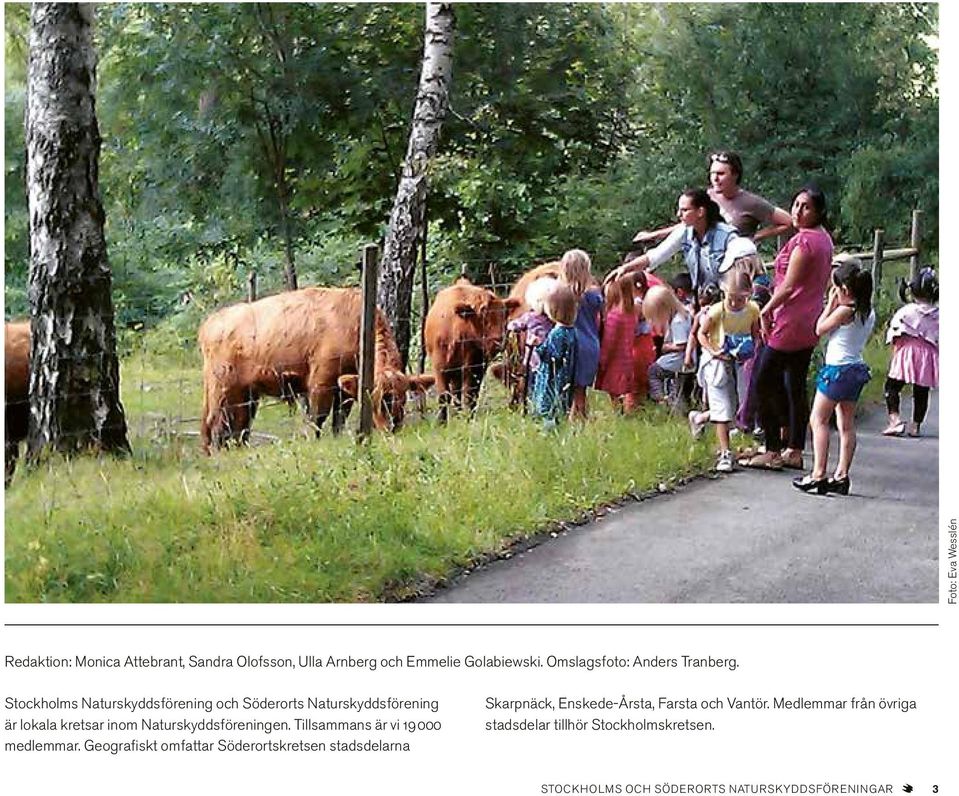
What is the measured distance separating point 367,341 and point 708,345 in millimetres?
1124

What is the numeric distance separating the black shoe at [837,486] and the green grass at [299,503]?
42 cm

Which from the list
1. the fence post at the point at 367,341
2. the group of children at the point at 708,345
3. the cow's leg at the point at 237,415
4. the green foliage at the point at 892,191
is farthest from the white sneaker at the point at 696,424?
the cow's leg at the point at 237,415

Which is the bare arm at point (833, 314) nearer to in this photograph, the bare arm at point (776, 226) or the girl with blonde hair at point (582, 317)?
the bare arm at point (776, 226)

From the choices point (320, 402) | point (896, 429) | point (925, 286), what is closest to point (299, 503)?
point (320, 402)

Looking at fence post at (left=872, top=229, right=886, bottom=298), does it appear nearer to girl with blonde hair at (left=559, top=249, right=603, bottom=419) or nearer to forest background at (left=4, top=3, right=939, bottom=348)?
forest background at (left=4, top=3, right=939, bottom=348)

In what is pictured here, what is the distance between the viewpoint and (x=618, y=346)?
450cm

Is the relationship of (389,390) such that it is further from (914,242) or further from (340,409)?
(914,242)

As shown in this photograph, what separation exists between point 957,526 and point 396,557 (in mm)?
1510

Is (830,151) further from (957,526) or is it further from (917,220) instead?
(957,526)

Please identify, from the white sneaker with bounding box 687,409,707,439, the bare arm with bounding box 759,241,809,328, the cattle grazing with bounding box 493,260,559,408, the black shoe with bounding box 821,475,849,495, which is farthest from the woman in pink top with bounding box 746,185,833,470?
the cattle grazing with bounding box 493,260,559,408

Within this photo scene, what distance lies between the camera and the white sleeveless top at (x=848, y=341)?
12.3 ft

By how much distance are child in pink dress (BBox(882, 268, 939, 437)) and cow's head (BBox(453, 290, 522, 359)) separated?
144 cm
